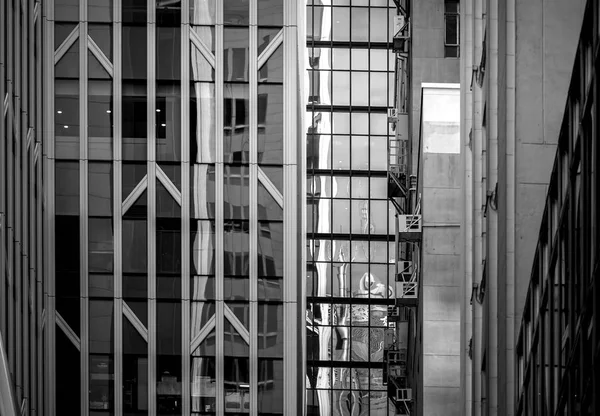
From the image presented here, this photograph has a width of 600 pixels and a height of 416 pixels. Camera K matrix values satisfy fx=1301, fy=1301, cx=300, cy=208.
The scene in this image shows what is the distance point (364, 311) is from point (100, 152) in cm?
3939

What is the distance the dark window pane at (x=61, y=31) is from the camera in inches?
2002

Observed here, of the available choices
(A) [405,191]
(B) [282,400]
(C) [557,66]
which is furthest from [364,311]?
(C) [557,66]

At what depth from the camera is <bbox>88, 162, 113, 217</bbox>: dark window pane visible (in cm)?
5041

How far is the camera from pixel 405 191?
62.4 m

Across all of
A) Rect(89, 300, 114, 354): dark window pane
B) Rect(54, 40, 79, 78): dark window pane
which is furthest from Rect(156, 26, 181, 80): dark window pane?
Rect(89, 300, 114, 354): dark window pane

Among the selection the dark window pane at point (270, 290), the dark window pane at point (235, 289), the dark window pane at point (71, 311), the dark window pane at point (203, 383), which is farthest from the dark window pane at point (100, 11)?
the dark window pane at point (203, 383)

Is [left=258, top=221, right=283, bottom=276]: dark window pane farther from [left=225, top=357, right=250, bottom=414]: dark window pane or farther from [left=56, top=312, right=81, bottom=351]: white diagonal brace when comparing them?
[left=56, top=312, right=81, bottom=351]: white diagonal brace

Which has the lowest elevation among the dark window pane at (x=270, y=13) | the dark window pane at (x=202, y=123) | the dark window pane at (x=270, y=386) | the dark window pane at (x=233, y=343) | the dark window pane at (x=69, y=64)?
the dark window pane at (x=270, y=386)

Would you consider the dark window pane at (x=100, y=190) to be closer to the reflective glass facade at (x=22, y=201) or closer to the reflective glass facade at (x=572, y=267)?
the reflective glass facade at (x=22, y=201)

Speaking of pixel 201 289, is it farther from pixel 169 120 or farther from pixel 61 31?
pixel 61 31

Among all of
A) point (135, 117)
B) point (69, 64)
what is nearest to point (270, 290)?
point (135, 117)

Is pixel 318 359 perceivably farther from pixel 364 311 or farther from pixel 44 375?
pixel 44 375

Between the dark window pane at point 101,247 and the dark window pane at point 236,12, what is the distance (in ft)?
29.8

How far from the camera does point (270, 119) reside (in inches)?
1993
